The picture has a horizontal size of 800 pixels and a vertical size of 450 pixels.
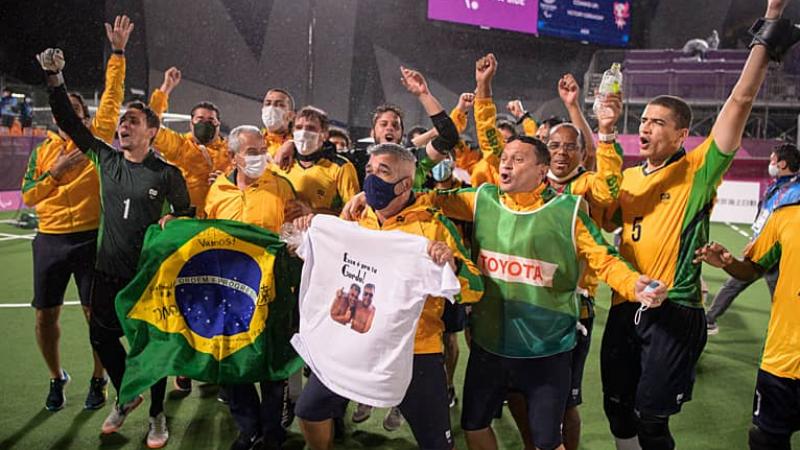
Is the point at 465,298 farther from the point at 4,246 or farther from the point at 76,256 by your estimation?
the point at 4,246

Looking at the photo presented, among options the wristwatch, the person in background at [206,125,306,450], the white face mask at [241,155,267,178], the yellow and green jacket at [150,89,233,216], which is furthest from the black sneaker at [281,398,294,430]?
the wristwatch

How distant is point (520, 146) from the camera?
10.5ft

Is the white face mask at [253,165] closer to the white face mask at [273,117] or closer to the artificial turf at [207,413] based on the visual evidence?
the white face mask at [273,117]

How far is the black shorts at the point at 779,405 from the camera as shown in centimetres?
319

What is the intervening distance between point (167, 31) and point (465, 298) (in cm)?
2243

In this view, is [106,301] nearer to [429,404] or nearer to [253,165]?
[253,165]

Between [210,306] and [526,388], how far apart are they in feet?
6.67

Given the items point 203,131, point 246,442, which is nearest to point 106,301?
point 246,442

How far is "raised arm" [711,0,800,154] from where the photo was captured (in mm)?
2926

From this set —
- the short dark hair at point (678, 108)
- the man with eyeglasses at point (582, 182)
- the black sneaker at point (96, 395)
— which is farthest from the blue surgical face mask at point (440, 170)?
the black sneaker at point (96, 395)

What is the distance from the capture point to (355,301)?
10.5ft

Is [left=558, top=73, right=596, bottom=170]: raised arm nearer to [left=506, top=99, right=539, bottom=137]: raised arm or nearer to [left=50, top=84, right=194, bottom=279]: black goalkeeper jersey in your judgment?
[left=506, top=99, right=539, bottom=137]: raised arm

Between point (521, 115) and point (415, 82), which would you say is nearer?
point (415, 82)

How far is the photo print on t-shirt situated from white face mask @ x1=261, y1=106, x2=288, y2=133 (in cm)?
230
